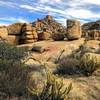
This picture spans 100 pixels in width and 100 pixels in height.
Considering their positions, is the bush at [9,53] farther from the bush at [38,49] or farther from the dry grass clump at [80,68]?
the bush at [38,49]

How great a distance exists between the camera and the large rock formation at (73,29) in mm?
33625

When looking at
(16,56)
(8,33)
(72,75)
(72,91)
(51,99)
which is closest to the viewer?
(51,99)

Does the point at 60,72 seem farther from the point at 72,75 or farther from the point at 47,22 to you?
the point at 47,22

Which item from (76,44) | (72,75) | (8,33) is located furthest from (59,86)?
(8,33)

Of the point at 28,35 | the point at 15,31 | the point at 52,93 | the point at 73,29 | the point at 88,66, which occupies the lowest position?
the point at 52,93

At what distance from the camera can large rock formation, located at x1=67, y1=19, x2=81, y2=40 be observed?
33625 millimetres

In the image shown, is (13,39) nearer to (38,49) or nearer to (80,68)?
(38,49)

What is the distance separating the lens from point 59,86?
11.7m

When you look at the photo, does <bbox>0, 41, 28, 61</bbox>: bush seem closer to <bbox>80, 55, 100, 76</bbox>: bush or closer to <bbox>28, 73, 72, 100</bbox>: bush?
<bbox>80, 55, 100, 76</bbox>: bush

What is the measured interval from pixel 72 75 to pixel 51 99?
408 centimetres

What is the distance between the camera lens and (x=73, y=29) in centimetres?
3356

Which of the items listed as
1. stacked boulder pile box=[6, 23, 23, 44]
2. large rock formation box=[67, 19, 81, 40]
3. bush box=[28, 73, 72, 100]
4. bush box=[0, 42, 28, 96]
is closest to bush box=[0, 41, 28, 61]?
bush box=[0, 42, 28, 96]

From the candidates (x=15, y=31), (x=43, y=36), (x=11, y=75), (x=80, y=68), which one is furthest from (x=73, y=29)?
(x=11, y=75)

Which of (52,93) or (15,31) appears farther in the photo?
(15,31)
